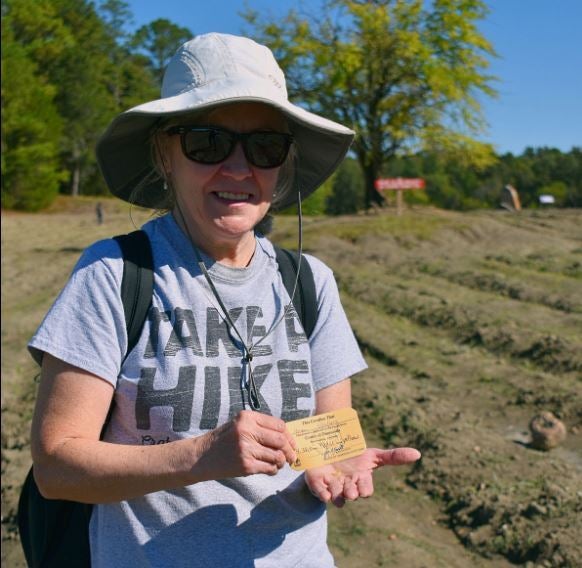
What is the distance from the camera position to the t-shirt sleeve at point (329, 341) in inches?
71.1

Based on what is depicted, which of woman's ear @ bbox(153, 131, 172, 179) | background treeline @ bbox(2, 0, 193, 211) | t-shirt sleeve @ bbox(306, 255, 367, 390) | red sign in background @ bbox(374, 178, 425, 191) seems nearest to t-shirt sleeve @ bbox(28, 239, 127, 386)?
woman's ear @ bbox(153, 131, 172, 179)

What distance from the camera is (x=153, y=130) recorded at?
1.81m

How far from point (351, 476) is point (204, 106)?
874 mm

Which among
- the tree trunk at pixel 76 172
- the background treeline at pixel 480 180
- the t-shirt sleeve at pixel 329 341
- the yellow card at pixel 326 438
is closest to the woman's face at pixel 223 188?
the t-shirt sleeve at pixel 329 341

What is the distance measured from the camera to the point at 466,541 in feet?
12.8

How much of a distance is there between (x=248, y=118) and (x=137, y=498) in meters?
0.86

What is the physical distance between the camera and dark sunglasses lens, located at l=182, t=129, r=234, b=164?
1.67 meters

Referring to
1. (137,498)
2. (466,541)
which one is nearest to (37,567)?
(137,498)

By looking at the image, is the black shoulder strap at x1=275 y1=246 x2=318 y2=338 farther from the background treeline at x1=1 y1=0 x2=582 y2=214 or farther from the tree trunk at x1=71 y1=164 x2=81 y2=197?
the tree trunk at x1=71 y1=164 x2=81 y2=197

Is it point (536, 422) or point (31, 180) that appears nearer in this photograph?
point (536, 422)

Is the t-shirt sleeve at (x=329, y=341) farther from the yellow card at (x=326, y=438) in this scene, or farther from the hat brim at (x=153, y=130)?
the hat brim at (x=153, y=130)

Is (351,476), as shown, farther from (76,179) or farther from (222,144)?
(76,179)

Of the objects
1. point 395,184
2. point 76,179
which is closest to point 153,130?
point 395,184

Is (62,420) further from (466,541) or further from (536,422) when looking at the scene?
(536,422)
